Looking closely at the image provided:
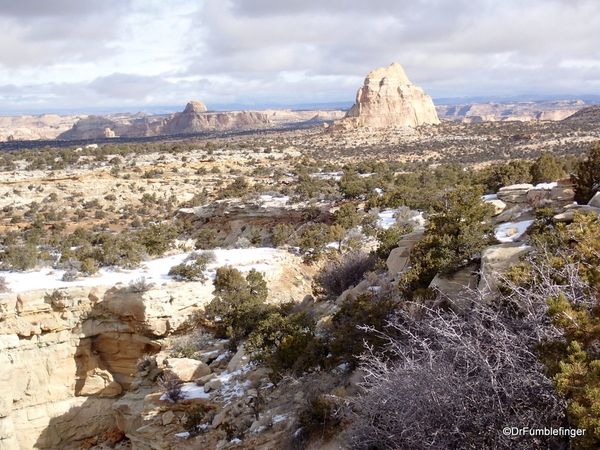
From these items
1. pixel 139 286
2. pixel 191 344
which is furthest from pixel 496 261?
pixel 139 286

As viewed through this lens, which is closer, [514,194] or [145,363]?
[145,363]

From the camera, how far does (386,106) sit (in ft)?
248

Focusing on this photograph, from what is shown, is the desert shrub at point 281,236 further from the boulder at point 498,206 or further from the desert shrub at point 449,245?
the desert shrub at point 449,245

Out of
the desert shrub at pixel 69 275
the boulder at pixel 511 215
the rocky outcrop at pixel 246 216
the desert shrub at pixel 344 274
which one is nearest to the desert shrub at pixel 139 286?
the desert shrub at pixel 69 275

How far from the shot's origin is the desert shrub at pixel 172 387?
870 centimetres

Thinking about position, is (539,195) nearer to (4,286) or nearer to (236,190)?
(4,286)

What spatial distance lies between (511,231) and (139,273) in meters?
10.8

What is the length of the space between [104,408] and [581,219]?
42.4ft

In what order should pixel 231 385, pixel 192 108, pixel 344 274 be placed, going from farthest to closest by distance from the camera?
pixel 192 108, pixel 344 274, pixel 231 385

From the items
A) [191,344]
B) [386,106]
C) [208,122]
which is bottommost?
[191,344]

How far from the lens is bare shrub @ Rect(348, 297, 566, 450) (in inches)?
157

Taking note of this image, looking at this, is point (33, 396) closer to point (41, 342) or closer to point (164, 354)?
point (41, 342)

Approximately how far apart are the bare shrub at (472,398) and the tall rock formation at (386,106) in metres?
67.7

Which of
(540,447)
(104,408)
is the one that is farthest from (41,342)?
(540,447)
